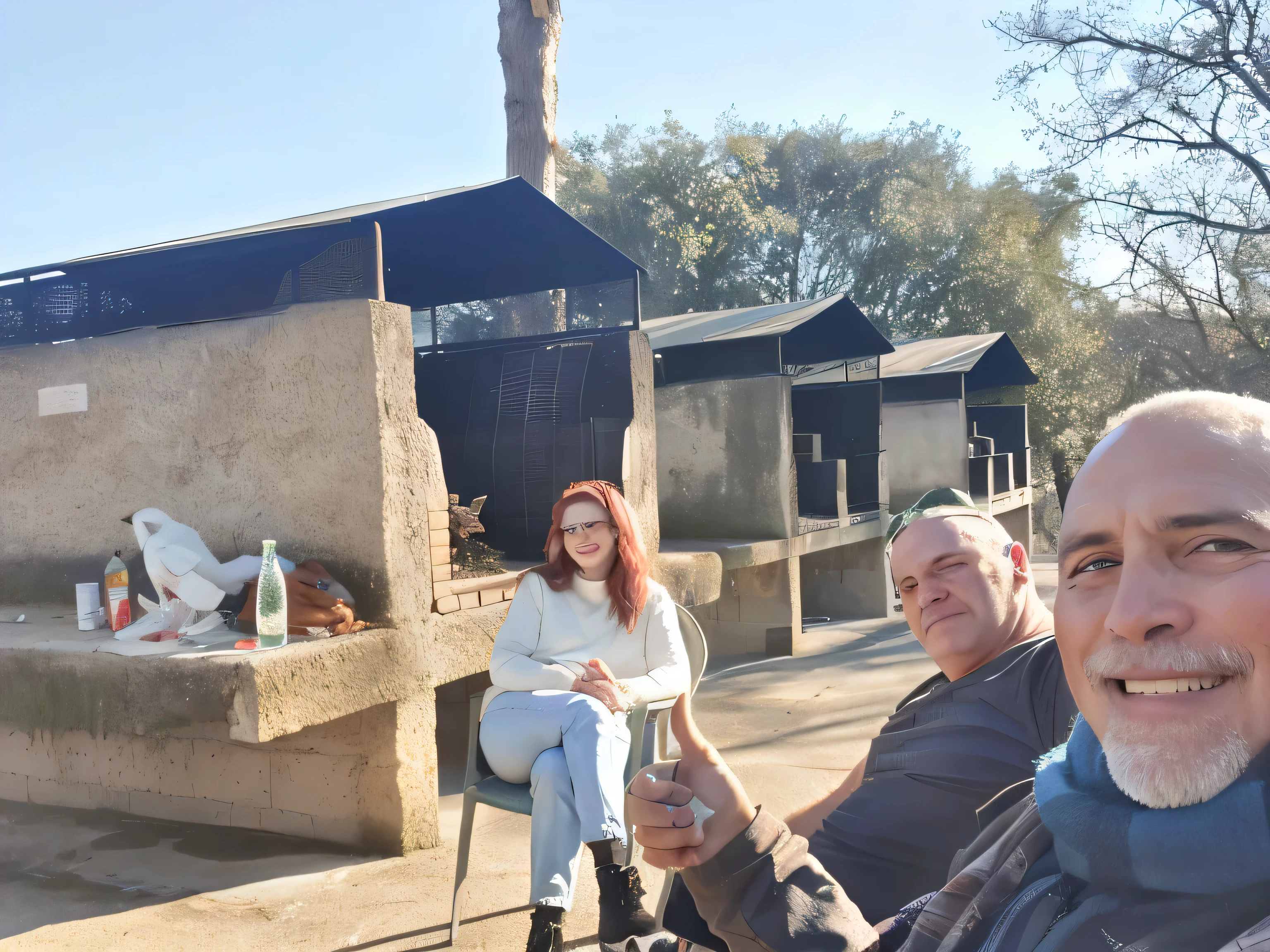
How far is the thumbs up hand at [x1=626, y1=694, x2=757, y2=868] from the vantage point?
1.09m

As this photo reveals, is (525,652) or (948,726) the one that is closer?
(948,726)

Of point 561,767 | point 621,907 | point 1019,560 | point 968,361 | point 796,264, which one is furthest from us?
point 796,264

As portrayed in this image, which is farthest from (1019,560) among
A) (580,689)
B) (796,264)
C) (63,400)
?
(796,264)

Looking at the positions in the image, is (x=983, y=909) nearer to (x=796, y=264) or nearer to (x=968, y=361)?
(x=968, y=361)

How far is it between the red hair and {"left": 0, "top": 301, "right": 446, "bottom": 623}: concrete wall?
0.85 metres

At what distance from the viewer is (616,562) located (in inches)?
119

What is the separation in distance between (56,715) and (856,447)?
722cm

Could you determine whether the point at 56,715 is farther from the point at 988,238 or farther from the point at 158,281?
the point at 988,238

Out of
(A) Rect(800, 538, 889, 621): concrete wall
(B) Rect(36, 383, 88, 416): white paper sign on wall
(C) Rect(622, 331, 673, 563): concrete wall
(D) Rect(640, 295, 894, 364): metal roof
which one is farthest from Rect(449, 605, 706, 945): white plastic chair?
(A) Rect(800, 538, 889, 621): concrete wall

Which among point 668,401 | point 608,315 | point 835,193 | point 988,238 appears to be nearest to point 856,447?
point 668,401

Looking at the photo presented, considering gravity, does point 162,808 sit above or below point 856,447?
below

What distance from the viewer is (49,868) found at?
3457 mm

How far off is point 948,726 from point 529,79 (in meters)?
8.89

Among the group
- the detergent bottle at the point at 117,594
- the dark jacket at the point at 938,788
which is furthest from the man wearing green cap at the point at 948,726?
the detergent bottle at the point at 117,594
